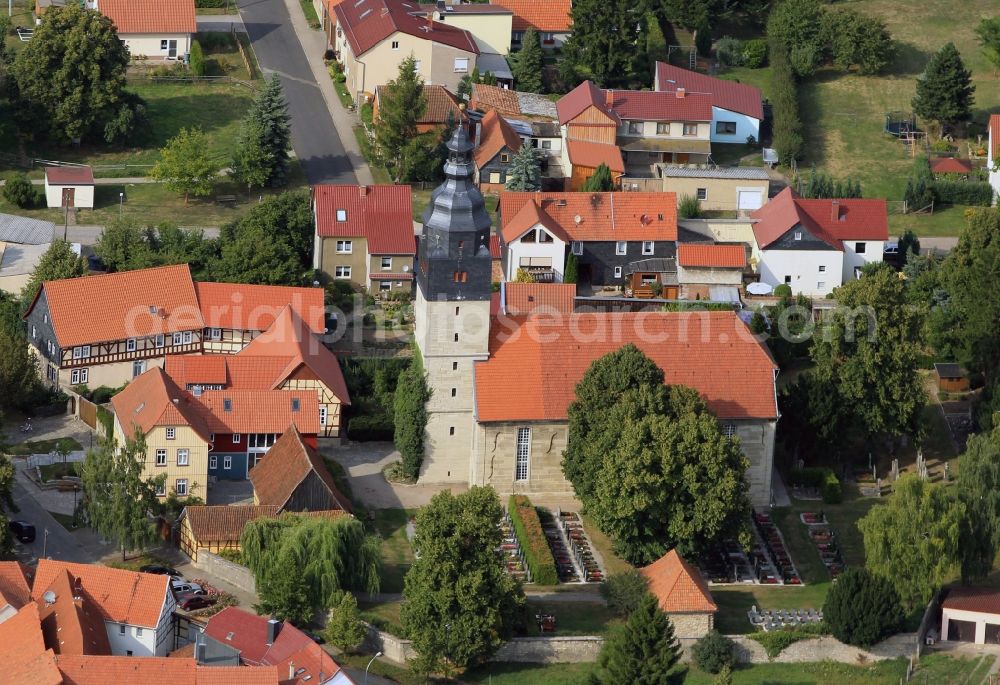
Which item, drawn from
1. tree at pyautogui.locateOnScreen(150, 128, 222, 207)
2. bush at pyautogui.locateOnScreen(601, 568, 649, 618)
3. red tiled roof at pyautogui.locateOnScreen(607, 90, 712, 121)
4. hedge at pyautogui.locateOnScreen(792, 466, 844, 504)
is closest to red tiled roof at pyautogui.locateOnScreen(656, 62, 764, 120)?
red tiled roof at pyautogui.locateOnScreen(607, 90, 712, 121)

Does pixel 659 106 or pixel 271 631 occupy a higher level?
pixel 659 106

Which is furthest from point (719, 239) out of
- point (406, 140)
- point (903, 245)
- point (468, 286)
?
point (468, 286)

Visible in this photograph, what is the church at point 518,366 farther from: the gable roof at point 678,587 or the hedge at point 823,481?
the gable roof at point 678,587

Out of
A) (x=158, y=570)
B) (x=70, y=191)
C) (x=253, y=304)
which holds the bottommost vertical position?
(x=158, y=570)

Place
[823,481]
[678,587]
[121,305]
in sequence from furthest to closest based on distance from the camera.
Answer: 1. [121,305]
2. [823,481]
3. [678,587]

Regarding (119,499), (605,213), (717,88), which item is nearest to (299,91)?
(717,88)

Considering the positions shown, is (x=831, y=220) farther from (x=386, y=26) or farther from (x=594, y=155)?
(x=386, y=26)

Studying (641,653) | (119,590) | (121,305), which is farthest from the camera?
(121,305)
